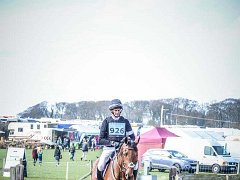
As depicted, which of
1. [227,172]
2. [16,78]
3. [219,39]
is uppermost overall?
[219,39]

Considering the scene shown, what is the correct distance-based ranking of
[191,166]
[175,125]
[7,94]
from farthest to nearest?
[191,166]
[175,125]
[7,94]

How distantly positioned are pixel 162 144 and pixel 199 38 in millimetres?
1933

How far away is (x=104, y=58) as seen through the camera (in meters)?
6.74

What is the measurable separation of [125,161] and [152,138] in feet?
8.76

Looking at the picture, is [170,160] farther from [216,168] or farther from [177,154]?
[216,168]

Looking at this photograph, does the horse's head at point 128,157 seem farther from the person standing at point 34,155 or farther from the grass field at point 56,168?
the person standing at point 34,155

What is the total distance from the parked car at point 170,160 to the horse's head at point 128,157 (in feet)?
9.71

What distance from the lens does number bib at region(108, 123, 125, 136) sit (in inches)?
206

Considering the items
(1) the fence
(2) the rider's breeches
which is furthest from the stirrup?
(1) the fence

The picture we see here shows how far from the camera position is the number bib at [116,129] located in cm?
523

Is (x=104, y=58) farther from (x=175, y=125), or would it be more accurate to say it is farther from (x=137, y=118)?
(x=175, y=125)

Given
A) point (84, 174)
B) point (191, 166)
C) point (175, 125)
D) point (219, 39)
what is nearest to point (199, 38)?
point (219, 39)

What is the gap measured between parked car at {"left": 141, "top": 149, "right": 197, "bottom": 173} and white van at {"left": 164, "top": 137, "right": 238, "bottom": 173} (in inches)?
4.3

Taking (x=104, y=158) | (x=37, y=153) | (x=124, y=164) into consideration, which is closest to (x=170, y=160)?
(x=37, y=153)
